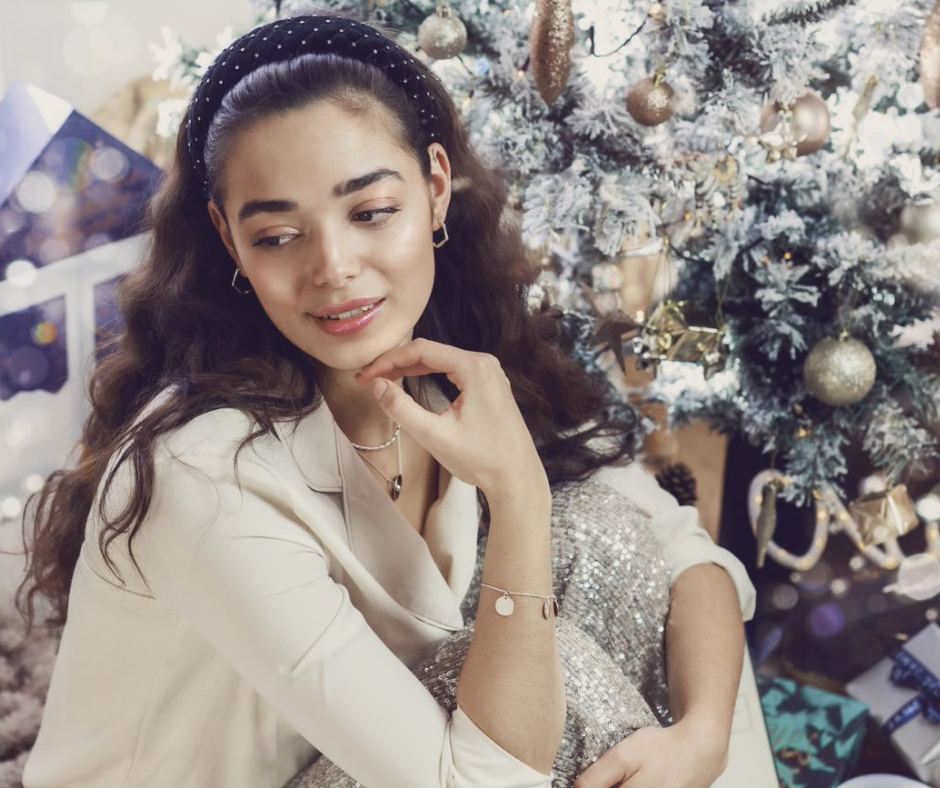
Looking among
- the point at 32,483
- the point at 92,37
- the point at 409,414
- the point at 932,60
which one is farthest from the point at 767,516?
the point at 92,37

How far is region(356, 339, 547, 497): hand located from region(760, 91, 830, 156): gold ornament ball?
65 cm

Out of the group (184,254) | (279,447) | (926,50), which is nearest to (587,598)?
(279,447)

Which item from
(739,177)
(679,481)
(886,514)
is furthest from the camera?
(679,481)

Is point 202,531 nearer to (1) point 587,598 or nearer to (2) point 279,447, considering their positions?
(2) point 279,447

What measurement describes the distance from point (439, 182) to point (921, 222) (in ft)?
2.74

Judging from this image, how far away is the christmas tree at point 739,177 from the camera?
136 centimetres

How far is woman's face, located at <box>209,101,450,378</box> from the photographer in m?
1.04

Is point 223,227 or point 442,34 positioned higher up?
point 442,34

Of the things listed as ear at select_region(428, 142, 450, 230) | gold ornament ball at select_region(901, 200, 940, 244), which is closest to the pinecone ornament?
gold ornament ball at select_region(901, 200, 940, 244)

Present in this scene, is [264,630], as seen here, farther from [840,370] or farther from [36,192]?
[36,192]

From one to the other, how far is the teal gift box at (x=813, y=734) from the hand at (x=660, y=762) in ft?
1.71

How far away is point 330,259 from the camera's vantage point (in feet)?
3.43

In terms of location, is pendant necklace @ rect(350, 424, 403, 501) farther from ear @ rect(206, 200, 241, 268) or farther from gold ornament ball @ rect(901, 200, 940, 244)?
gold ornament ball @ rect(901, 200, 940, 244)

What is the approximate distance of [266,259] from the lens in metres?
1.08
